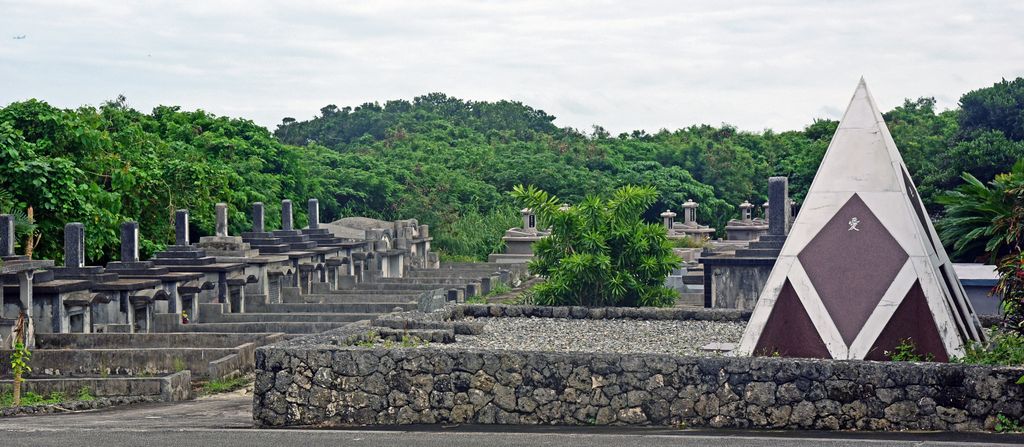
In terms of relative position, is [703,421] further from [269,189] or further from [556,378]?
[269,189]

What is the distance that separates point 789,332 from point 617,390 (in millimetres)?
3359

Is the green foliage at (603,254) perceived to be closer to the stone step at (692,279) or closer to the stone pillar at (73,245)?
the stone pillar at (73,245)

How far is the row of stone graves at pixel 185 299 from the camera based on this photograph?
25312 millimetres

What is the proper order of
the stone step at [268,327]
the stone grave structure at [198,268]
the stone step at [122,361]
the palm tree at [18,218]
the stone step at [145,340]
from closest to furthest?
the stone step at [122,361], the stone step at [145,340], the stone step at [268,327], the palm tree at [18,218], the stone grave structure at [198,268]

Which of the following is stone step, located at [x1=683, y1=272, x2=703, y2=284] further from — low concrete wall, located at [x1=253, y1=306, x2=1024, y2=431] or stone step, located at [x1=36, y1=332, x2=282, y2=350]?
low concrete wall, located at [x1=253, y1=306, x2=1024, y2=431]

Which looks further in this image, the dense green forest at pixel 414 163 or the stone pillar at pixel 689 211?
the stone pillar at pixel 689 211

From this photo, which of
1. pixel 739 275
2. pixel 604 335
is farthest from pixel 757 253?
pixel 604 335

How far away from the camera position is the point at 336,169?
73.3 meters

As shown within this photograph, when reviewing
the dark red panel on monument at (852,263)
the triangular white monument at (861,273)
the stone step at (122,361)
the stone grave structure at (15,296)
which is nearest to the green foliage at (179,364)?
the stone step at (122,361)

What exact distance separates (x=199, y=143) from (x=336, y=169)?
15.4 m

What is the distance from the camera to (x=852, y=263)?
701 inches

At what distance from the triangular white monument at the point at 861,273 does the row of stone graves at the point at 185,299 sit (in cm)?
888

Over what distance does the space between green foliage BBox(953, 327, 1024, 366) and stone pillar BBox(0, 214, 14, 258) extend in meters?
20.7

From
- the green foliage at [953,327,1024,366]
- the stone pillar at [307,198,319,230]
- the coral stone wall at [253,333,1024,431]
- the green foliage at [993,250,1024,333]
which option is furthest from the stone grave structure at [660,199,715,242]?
the coral stone wall at [253,333,1024,431]
